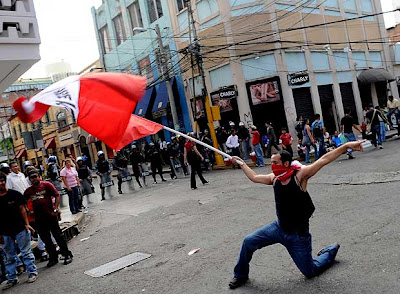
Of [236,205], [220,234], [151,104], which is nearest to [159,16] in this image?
[151,104]

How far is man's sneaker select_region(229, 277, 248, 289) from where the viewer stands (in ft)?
15.2

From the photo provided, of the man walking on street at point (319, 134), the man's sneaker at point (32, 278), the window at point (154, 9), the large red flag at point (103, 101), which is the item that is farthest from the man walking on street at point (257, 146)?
the window at point (154, 9)

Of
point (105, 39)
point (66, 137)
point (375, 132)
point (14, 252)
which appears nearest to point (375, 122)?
point (375, 132)

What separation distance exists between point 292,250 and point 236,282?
0.78 metres

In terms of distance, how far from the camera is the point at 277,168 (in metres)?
4.46

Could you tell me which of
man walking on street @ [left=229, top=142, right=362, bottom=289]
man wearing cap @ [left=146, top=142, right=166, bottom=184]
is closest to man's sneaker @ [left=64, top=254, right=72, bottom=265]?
man walking on street @ [left=229, top=142, right=362, bottom=289]

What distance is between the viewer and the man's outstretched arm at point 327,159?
4.04m

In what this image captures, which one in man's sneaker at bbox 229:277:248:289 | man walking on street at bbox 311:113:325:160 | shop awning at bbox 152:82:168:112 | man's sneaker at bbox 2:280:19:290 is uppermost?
shop awning at bbox 152:82:168:112

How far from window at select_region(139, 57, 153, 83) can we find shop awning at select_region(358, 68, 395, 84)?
46.4 ft

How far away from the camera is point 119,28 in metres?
31.1

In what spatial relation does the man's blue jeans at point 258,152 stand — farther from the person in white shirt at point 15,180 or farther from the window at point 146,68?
the window at point 146,68

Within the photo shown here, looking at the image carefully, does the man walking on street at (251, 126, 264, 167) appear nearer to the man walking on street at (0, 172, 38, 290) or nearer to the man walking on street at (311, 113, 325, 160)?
the man walking on street at (311, 113, 325, 160)

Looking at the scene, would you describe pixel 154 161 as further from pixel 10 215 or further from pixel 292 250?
pixel 292 250

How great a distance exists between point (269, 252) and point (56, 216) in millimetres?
3860
